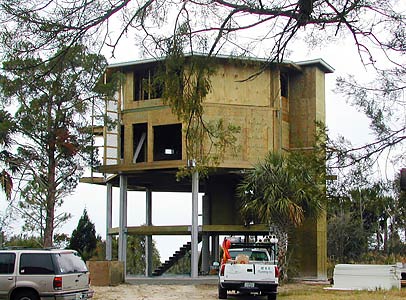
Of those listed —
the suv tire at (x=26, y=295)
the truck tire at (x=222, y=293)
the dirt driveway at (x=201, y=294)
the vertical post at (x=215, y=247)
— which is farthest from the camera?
the vertical post at (x=215, y=247)

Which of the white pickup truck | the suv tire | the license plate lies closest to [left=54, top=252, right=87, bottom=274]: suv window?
the license plate

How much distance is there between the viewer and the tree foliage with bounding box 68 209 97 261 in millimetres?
50375

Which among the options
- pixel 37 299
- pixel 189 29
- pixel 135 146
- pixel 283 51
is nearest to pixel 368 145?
pixel 283 51

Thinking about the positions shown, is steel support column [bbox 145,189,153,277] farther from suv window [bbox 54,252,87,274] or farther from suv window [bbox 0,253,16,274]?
suv window [bbox 0,253,16,274]

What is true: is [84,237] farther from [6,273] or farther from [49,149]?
[6,273]

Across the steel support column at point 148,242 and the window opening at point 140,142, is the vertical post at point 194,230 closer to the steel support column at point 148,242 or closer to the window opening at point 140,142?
the window opening at point 140,142

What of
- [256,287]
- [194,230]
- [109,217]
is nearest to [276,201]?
[194,230]

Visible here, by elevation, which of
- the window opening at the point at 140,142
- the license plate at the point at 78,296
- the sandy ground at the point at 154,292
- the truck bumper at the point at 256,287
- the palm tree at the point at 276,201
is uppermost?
the window opening at the point at 140,142

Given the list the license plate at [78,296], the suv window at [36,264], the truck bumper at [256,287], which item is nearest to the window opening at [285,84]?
the truck bumper at [256,287]

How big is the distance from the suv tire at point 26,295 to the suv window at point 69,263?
0.81m

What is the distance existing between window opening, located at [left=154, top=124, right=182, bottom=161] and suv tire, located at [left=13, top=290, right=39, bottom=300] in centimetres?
1980

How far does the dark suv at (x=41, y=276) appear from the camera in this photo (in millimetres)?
17734

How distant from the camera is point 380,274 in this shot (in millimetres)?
27625

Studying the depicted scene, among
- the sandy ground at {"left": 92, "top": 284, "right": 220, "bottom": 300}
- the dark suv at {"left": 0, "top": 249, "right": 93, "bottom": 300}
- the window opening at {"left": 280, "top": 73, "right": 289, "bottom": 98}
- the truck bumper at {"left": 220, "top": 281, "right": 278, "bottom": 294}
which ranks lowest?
the sandy ground at {"left": 92, "top": 284, "right": 220, "bottom": 300}
